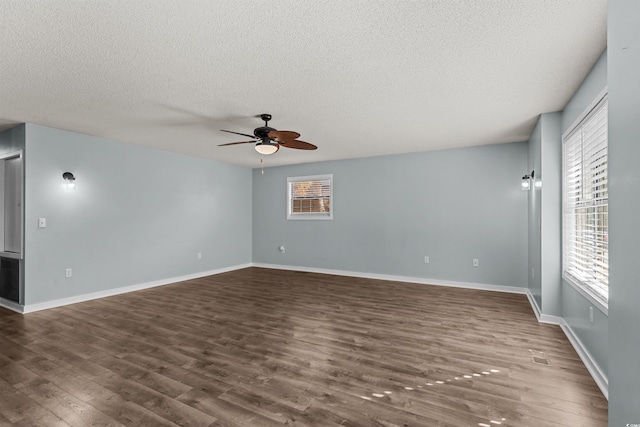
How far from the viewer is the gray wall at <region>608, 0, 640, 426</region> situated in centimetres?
71

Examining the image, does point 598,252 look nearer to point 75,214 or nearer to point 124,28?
point 124,28

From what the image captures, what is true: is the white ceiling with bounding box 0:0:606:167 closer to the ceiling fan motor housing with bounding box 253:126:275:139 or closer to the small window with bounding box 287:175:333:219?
the ceiling fan motor housing with bounding box 253:126:275:139

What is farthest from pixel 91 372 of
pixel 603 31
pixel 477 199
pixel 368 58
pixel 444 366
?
pixel 477 199

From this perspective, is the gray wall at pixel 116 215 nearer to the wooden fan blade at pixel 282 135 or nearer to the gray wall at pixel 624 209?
the wooden fan blade at pixel 282 135

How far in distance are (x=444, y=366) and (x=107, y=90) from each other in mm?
3943

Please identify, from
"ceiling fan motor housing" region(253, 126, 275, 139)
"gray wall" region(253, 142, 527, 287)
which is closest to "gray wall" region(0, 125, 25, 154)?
"ceiling fan motor housing" region(253, 126, 275, 139)

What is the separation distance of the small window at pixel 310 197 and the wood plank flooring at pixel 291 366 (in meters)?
2.96

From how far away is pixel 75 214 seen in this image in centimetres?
460

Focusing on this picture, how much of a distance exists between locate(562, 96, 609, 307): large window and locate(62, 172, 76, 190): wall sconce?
610cm

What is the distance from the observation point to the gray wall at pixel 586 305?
2293 mm

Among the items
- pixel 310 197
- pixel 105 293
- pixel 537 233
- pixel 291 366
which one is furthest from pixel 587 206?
pixel 105 293

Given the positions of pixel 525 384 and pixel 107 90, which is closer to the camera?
pixel 525 384

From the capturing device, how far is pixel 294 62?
2459mm

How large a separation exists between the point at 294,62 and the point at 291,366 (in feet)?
8.07
